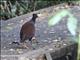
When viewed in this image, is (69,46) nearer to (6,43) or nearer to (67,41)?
(67,41)

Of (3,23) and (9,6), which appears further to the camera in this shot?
(9,6)

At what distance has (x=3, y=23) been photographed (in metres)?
6.52

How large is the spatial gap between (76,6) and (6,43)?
329cm

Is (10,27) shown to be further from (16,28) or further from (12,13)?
(12,13)

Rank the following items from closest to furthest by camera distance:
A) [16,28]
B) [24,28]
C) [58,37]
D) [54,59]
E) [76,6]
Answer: [24,28] < [54,59] < [58,37] < [16,28] < [76,6]

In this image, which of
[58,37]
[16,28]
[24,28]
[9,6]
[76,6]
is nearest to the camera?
[24,28]

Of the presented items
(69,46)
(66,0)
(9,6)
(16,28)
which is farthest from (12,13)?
(69,46)

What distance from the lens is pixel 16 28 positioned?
614cm

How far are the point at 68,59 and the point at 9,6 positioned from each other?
3.90 metres

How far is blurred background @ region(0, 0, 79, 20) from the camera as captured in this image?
825 cm

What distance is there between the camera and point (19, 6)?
8570 mm

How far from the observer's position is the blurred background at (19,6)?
27.1 feet

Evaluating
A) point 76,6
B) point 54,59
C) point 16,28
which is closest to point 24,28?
point 54,59

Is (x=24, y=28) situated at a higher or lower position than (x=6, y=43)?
higher
